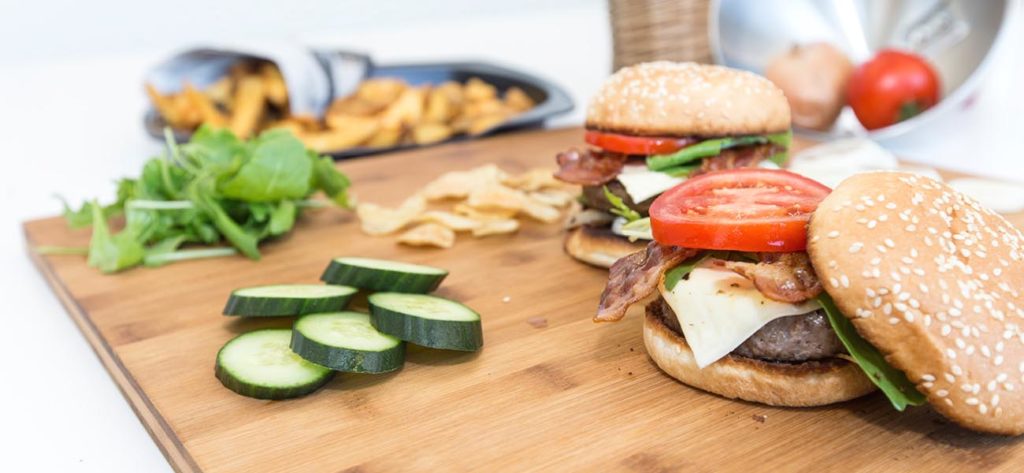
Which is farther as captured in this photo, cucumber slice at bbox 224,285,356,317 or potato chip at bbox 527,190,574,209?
potato chip at bbox 527,190,574,209

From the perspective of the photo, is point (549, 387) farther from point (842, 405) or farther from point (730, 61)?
point (730, 61)

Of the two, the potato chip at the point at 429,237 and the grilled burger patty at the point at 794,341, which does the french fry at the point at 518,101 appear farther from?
the grilled burger patty at the point at 794,341

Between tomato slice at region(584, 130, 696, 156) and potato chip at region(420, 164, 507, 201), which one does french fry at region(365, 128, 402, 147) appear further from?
tomato slice at region(584, 130, 696, 156)

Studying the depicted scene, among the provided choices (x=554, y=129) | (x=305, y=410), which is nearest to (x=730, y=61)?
(x=554, y=129)

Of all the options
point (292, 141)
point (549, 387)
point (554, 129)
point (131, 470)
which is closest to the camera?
point (131, 470)

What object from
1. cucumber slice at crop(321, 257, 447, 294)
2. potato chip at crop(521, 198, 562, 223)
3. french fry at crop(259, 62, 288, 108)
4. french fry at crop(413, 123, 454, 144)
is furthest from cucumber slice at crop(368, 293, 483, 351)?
french fry at crop(259, 62, 288, 108)

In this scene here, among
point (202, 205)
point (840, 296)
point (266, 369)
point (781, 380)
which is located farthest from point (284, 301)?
point (840, 296)
